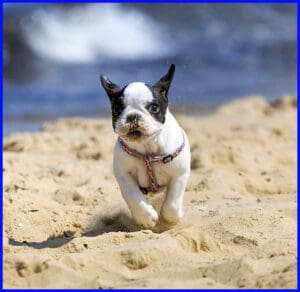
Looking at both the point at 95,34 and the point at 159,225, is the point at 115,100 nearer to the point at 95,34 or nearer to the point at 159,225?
the point at 159,225

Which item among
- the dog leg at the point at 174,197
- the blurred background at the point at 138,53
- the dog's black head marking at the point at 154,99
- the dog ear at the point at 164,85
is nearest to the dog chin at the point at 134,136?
the dog's black head marking at the point at 154,99

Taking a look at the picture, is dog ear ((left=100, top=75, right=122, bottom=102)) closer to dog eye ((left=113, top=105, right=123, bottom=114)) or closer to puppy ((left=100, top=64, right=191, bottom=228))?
puppy ((left=100, top=64, right=191, bottom=228))

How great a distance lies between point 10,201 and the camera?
20.8ft

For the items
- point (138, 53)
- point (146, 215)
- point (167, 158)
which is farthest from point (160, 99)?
point (138, 53)

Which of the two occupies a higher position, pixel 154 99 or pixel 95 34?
pixel 154 99

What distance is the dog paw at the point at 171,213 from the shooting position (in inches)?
223

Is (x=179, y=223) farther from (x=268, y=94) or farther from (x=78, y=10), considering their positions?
(x=78, y=10)

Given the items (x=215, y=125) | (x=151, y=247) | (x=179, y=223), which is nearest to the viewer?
(x=151, y=247)

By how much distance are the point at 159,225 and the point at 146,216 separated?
14.7 inches

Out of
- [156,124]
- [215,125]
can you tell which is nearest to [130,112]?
[156,124]

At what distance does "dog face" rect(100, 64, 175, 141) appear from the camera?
16.9 ft

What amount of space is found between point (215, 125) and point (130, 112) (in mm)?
5744

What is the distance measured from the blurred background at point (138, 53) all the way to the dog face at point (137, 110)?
603 centimetres

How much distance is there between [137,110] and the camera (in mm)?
5234
